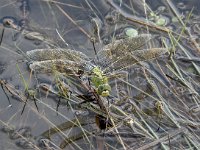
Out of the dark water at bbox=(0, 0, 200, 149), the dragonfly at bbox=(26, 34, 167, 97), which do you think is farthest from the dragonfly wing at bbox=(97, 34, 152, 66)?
the dark water at bbox=(0, 0, 200, 149)

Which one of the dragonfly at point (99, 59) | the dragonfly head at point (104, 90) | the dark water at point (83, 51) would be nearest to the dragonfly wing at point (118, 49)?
the dragonfly at point (99, 59)

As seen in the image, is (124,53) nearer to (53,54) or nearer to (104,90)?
(104,90)

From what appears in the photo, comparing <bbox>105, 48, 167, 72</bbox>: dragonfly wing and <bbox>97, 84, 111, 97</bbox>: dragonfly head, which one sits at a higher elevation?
<bbox>105, 48, 167, 72</bbox>: dragonfly wing

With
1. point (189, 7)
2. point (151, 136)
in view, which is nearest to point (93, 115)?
point (151, 136)

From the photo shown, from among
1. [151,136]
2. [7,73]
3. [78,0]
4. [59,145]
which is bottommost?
[59,145]

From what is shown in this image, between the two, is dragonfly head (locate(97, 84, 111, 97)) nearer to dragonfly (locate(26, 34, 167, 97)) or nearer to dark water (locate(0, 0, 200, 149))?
dragonfly (locate(26, 34, 167, 97))

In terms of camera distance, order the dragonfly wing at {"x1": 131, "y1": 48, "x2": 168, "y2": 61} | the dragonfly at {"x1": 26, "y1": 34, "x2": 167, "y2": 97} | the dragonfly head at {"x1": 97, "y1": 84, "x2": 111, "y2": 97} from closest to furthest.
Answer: the dragonfly head at {"x1": 97, "y1": 84, "x2": 111, "y2": 97}
the dragonfly at {"x1": 26, "y1": 34, "x2": 167, "y2": 97}
the dragonfly wing at {"x1": 131, "y1": 48, "x2": 168, "y2": 61}

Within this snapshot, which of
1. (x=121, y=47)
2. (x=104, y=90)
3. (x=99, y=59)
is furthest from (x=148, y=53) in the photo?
(x=104, y=90)

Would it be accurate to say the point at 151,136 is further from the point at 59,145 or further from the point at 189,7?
the point at 189,7
